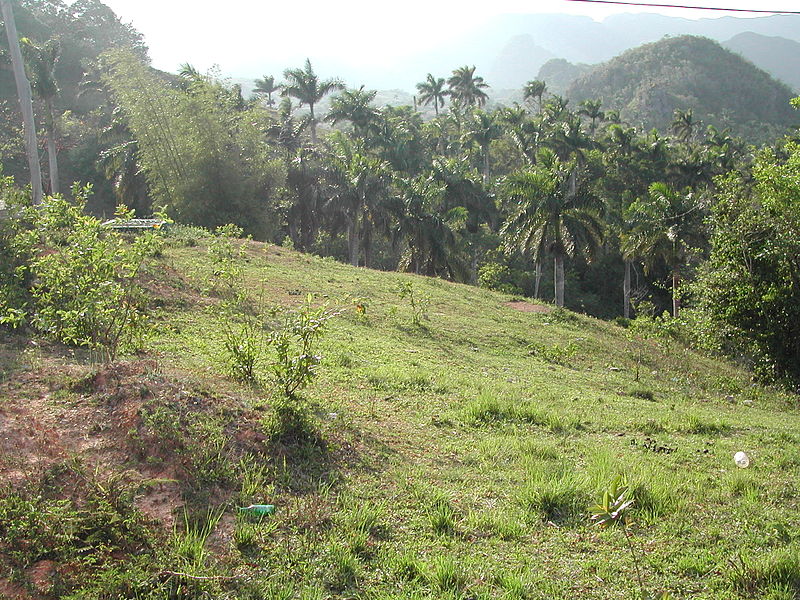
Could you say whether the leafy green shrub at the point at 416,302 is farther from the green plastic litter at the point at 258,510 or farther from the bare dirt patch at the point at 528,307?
the green plastic litter at the point at 258,510

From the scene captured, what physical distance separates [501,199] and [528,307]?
16.2 m

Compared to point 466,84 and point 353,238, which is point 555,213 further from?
point 466,84

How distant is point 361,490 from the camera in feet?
18.6

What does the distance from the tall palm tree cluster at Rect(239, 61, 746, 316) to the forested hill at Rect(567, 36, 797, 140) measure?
4203cm

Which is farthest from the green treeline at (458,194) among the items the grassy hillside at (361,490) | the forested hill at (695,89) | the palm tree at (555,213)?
the forested hill at (695,89)

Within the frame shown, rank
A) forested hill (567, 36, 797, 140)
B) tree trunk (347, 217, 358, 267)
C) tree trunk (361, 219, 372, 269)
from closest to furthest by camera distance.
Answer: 1. tree trunk (347, 217, 358, 267)
2. tree trunk (361, 219, 372, 269)
3. forested hill (567, 36, 797, 140)

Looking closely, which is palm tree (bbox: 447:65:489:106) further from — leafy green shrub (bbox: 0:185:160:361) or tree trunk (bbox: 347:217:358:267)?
leafy green shrub (bbox: 0:185:160:361)

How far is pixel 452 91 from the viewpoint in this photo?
6788 cm

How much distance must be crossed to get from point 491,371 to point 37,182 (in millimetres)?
15427

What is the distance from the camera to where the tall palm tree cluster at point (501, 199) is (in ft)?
89.8

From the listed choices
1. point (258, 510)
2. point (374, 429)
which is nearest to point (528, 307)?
point (374, 429)

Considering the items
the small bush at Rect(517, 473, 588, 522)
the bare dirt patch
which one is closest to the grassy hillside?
the small bush at Rect(517, 473, 588, 522)

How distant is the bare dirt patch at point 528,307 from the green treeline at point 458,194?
3.96 m

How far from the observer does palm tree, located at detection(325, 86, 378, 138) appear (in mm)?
45625
